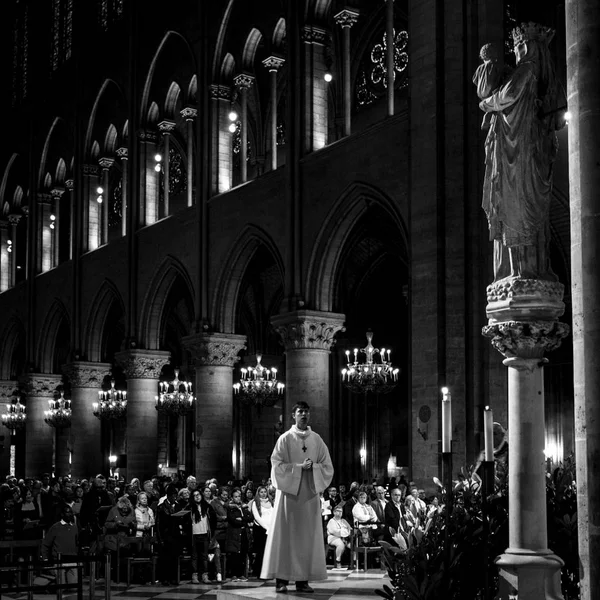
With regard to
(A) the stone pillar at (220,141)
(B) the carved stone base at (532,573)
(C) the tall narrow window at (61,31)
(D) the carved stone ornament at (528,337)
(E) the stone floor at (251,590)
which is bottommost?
(E) the stone floor at (251,590)

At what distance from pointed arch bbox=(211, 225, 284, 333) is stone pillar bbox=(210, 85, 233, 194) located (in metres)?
1.97

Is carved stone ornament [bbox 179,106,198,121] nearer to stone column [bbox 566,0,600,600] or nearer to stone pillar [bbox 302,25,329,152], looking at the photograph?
stone pillar [bbox 302,25,329,152]

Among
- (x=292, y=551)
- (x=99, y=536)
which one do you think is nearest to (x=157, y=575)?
(x=99, y=536)

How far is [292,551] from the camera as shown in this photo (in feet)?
32.0

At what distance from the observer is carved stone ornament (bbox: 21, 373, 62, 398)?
115ft

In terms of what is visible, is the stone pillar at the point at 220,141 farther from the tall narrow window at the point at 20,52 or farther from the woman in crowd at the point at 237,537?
the tall narrow window at the point at 20,52

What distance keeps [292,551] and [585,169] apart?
5278 millimetres

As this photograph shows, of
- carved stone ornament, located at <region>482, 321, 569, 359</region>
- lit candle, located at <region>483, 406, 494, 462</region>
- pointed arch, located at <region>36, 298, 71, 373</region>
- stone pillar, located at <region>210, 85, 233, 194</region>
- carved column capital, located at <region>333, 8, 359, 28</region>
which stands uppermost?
carved column capital, located at <region>333, 8, 359, 28</region>

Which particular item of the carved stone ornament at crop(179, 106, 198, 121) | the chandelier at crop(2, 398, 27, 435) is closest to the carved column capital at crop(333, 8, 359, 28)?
the carved stone ornament at crop(179, 106, 198, 121)

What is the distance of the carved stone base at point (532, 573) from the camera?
6488mm

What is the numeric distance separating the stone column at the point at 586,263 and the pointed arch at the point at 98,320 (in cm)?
2535

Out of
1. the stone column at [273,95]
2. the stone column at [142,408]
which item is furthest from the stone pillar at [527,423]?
the stone column at [142,408]

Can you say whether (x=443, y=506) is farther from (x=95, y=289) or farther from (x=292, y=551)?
(x=95, y=289)

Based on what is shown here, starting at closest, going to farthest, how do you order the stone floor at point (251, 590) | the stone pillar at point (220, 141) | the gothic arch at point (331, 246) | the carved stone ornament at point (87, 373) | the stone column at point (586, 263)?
the stone column at point (586, 263)
the stone floor at point (251, 590)
the gothic arch at point (331, 246)
the stone pillar at point (220, 141)
the carved stone ornament at point (87, 373)
